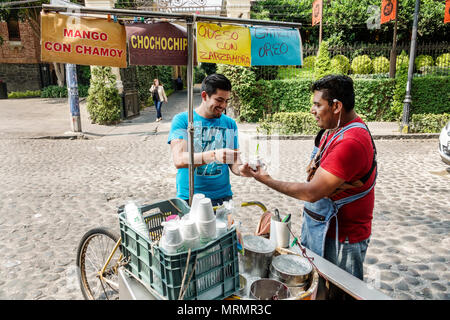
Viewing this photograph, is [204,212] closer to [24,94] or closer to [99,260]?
[99,260]

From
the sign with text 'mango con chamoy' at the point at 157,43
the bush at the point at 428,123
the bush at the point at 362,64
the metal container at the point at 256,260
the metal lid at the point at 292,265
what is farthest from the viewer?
the bush at the point at 362,64

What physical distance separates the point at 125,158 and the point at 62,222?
13.9 ft

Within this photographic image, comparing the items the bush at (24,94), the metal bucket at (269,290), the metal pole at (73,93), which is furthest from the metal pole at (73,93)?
the bush at (24,94)

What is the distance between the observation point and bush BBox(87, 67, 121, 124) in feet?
46.2

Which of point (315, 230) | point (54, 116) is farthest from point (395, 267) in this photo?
point (54, 116)

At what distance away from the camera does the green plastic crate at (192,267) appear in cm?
162

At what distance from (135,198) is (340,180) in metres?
5.00

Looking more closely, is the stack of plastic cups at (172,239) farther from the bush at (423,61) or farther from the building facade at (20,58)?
the building facade at (20,58)

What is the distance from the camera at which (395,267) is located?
4012 mm

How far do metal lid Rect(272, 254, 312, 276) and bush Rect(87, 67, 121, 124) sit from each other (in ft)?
45.4

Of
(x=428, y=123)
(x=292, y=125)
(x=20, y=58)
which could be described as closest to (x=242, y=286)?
(x=292, y=125)

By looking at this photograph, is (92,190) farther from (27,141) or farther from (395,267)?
(27,141)

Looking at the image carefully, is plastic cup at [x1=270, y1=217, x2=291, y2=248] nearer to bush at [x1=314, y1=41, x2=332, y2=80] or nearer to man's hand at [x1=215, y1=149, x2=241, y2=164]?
man's hand at [x1=215, y1=149, x2=241, y2=164]

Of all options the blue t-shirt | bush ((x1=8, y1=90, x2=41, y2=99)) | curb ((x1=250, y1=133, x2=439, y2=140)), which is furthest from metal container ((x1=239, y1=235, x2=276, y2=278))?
bush ((x1=8, y1=90, x2=41, y2=99))
